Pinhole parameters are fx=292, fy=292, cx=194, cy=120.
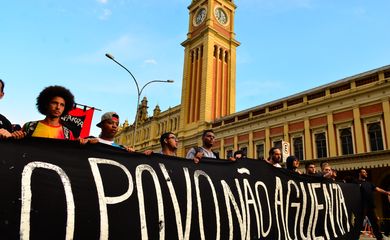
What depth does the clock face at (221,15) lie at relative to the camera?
40438mm

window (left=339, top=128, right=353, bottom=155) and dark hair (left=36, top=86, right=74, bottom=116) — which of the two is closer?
dark hair (left=36, top=86, right=74, bottom=116)

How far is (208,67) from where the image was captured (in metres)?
36.1

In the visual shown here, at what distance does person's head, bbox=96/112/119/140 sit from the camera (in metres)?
3.74

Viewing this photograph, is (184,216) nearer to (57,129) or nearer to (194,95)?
(57,129)

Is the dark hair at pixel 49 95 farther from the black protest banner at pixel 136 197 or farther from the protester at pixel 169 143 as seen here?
the protester at pixel 169 143

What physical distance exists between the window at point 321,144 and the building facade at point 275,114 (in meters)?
0.07

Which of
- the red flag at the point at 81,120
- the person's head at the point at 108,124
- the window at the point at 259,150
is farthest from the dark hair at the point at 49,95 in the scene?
the window at the point at 259,150

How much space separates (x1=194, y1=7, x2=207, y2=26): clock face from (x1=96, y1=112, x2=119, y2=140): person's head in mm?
38922

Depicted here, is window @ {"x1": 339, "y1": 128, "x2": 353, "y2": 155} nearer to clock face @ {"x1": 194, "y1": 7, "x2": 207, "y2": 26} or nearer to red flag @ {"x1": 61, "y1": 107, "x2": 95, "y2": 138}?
red flag @ {"x1": 61, "y1": 107, "x2": 95, "y2": 138}

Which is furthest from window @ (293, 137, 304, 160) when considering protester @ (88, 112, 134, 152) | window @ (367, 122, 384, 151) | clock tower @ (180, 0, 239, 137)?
protester @ (88, 112, 134, 152)

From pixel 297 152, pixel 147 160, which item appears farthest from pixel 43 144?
pixel 297 152

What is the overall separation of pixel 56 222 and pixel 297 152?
870 inches

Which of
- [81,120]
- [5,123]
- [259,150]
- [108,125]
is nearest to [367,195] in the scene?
[108,125]

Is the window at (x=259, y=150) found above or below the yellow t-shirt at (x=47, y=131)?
above
